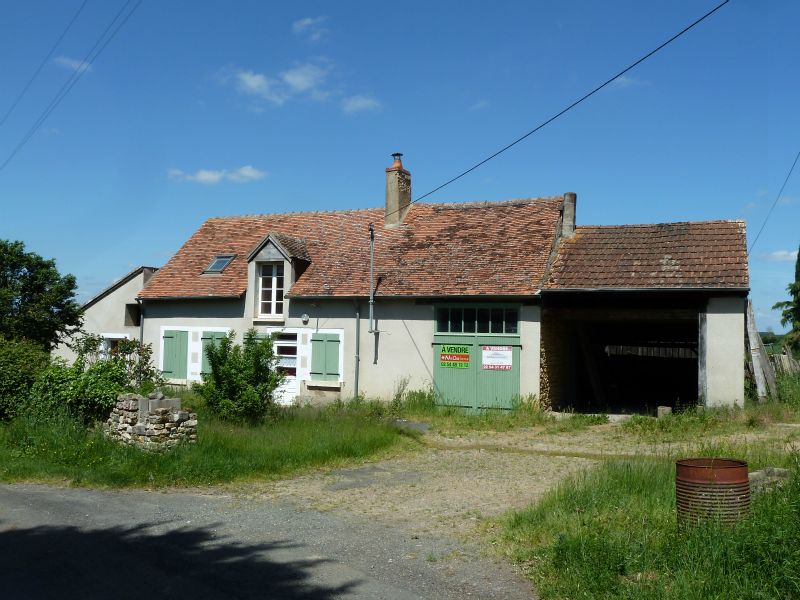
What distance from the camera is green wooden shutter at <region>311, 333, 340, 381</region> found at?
64.2 ft

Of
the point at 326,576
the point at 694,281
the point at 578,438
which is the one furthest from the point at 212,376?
the point at 694,281

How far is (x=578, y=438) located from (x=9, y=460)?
10487 millimetres

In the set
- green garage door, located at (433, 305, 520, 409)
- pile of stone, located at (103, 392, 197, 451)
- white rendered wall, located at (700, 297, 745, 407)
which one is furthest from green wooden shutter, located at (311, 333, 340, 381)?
white rendered wall, located at (700, 297, 745, 407)

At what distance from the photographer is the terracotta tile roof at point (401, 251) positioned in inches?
733

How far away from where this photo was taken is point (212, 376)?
14.4m

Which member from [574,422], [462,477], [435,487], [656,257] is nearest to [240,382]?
[462,477]

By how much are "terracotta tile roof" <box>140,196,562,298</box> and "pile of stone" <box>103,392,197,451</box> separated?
8214 mm

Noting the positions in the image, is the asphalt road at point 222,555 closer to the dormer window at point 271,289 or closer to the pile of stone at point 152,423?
the pile of stone at point 152,423

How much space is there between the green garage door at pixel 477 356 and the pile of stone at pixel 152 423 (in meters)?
8.01

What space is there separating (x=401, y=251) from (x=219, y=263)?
6140 millimetres

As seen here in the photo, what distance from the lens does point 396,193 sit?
72.0 feet

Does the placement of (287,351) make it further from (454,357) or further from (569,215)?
(569,215)

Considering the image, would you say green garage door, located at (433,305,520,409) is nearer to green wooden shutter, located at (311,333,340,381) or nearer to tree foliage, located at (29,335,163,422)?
green wooden shutter, located at (311,333,340,381)

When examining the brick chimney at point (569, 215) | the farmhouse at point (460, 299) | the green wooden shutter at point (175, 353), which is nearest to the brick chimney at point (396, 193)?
the farmhouse at point (460, 299)
